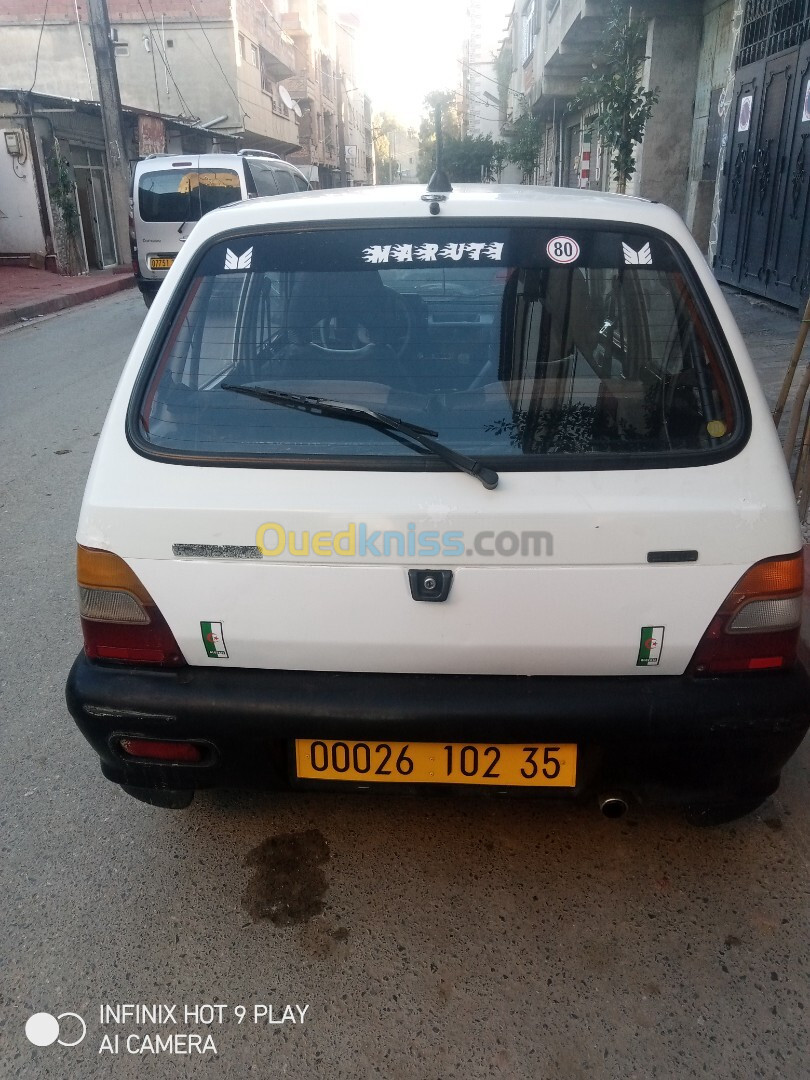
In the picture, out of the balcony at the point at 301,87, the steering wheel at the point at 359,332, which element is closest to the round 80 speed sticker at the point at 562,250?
the steering wheel at the point at 359,332

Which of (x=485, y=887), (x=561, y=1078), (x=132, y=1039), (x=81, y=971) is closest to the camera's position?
(x=561, y=1078)

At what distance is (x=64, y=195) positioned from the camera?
19.2 m

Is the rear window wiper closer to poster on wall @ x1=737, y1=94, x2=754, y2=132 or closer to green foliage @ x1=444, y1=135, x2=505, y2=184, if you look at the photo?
poster on wall @ x1=737, y1=94, x2=754, y2=132

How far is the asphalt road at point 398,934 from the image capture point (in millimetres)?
1883

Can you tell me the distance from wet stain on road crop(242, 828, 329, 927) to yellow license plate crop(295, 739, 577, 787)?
1.27ft

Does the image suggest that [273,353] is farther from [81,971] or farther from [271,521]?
[81,971]

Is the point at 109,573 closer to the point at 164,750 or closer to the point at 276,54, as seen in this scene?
the point at 164,750

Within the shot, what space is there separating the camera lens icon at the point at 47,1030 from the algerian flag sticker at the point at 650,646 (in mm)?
1475

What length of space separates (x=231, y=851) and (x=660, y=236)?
1972 mm

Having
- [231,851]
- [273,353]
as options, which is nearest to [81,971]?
[231,851]

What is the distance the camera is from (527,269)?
217 cm

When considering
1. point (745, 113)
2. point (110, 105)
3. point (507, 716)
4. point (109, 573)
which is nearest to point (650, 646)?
point (507, 716)

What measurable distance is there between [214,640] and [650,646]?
100 cm

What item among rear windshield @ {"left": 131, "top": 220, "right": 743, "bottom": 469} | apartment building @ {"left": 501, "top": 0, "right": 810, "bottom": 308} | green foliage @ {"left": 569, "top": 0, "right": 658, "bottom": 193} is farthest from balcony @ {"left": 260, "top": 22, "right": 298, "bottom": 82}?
rear windshield @ {"left": 131, "top": 220, "right": 743, "bottom": 469}
